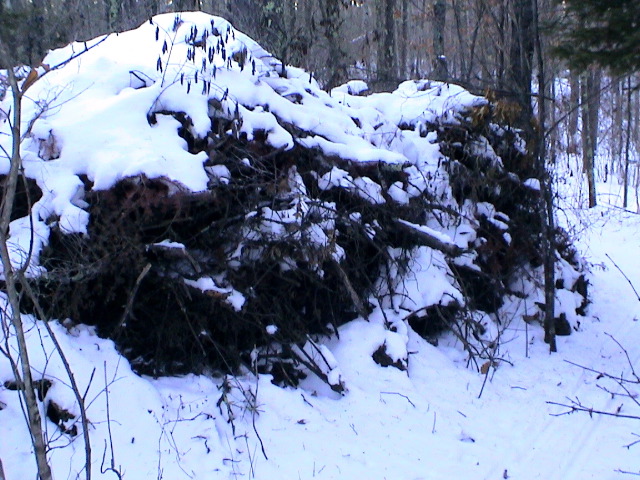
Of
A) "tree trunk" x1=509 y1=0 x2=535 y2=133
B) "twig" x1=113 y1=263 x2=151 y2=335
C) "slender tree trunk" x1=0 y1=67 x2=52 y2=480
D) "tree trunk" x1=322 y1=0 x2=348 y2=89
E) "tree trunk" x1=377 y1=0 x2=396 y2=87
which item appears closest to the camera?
"slender tree trunk" x1=0 y1=67 x2=52 y2=480

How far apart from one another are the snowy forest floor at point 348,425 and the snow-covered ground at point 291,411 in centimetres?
1

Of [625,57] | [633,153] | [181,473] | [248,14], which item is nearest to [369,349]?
[181,473]

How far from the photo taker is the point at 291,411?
4895mm

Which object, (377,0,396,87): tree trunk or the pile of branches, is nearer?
the pile of branches

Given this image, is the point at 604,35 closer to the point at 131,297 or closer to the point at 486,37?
the point at 486,37

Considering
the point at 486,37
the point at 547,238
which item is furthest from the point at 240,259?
the point at 486,37

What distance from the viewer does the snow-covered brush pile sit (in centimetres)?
493

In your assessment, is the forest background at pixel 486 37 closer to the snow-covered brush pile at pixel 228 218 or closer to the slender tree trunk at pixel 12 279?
the slender tree trunk at pixel 12 279

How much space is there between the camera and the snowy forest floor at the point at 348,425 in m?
4.11

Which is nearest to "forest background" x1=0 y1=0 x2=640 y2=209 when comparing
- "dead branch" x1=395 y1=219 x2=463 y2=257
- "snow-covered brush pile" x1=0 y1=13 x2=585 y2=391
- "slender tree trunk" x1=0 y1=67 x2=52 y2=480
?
"slender tree trunk" x1=0 y1=67 x2=52 y2=480

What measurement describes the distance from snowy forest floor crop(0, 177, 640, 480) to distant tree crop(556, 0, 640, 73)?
2751 mm

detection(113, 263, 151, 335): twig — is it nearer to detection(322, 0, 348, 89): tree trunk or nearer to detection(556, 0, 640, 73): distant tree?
detection(556, 0, 640, 73): distant tree

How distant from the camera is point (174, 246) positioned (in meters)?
4.98

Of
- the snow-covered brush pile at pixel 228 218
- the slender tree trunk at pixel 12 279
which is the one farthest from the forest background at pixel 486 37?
the snow-covered brush pile at pixel 228 218
